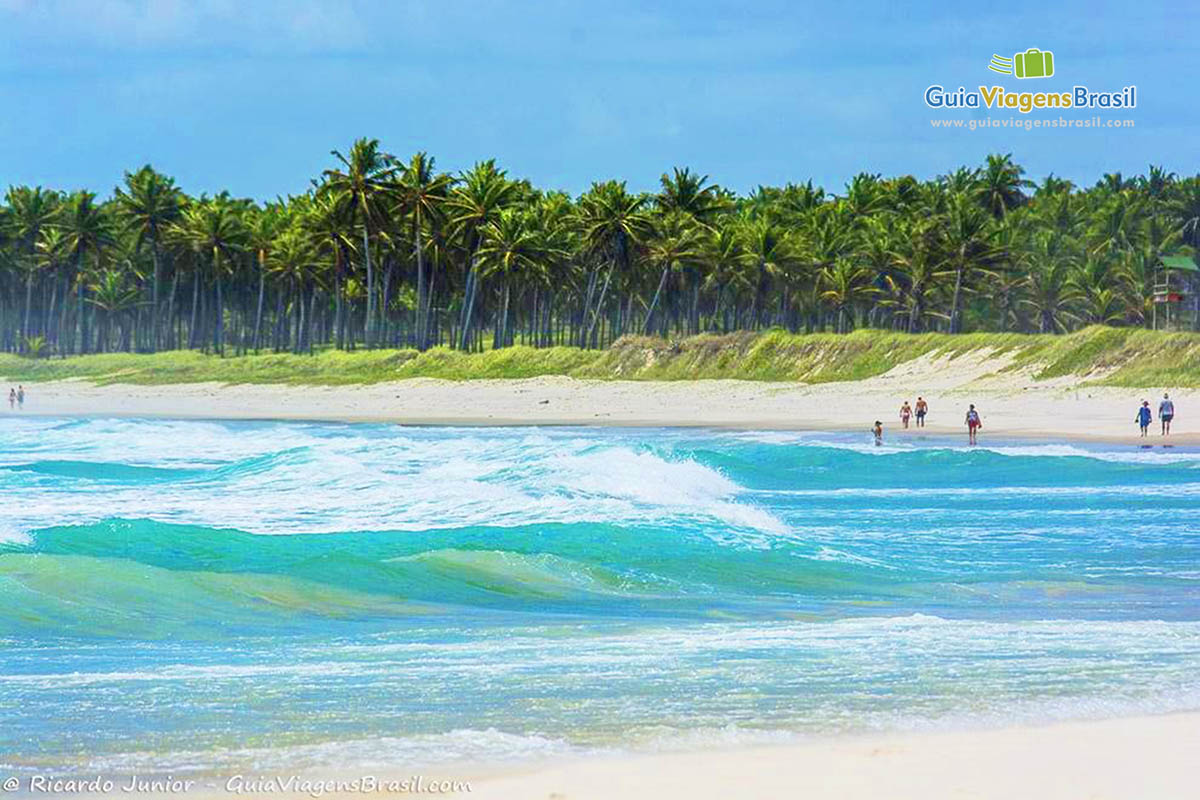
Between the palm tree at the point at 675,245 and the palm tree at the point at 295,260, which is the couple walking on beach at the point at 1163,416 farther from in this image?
the palm tree at the point at 295,260

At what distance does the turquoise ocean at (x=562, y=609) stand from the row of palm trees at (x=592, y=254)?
5594cm

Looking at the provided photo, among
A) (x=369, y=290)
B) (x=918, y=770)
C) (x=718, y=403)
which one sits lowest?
(x=918, y=770)

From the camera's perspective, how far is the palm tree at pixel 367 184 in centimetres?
8588

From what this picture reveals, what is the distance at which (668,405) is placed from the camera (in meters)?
57.1

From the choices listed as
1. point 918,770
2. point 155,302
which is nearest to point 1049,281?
point 155,302

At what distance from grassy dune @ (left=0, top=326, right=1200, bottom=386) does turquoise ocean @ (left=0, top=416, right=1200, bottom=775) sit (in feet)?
82.2

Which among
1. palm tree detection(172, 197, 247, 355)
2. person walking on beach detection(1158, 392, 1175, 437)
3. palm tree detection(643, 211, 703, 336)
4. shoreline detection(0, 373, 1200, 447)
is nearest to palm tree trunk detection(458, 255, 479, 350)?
palm tree detection(643, 211, 703, 336)

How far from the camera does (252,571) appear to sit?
16391 millimetres

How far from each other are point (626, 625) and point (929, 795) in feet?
19.8

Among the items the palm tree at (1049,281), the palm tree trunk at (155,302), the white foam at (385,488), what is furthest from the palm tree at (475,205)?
the white foam at (385,488)

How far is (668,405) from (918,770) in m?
49.4

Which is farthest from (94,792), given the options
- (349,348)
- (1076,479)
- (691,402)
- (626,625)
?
(349,348)

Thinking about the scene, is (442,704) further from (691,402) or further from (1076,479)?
(691,402)

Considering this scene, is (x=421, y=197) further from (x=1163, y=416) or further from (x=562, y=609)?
(x=562, y=609)
